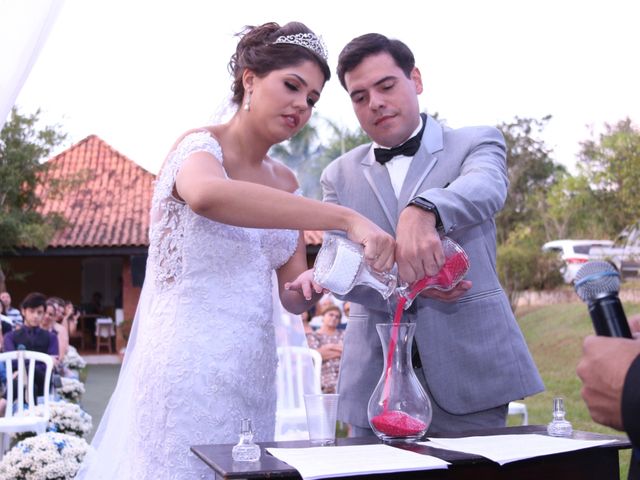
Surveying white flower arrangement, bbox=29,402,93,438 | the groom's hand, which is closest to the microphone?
the groom's hand

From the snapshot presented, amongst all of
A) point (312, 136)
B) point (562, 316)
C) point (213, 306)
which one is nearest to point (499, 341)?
point (213, 306)

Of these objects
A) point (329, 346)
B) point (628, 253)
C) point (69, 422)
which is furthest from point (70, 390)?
point (628, 253)

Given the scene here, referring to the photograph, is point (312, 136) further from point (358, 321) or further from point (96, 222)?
Answer: point (358, 321)

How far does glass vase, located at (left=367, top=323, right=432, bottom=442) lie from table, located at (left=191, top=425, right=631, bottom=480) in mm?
60

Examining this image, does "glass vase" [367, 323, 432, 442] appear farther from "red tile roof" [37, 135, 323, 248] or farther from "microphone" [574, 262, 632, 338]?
"red tile roof" [37, 135, 323, 248]

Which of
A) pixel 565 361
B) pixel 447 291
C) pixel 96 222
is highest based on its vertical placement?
pixel 96 222

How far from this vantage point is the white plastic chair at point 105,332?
2270cm

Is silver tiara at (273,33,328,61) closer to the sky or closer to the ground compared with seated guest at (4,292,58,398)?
closer to the sky

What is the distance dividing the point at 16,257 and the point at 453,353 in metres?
24.3

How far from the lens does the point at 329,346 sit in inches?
333

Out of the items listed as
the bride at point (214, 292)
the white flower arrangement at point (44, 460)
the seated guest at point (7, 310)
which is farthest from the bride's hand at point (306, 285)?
the seated guest at point (7, 310)

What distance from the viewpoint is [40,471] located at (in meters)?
4.66

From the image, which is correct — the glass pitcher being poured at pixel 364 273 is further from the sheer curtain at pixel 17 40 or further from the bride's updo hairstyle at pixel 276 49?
the sheer curtain at pixel 17 40

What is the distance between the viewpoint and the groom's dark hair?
8.77 feet
